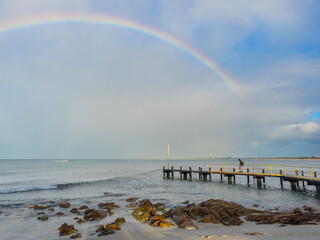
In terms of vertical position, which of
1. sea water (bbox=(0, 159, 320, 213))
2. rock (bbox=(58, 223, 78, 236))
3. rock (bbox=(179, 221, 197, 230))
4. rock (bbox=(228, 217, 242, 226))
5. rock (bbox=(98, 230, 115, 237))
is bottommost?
sea water (bbox=(0, 159, 320, 213))

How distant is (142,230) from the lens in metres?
12.5

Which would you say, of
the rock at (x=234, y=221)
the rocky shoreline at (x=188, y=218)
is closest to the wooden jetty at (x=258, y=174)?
the rocky shoreline at (x=188, y=218)

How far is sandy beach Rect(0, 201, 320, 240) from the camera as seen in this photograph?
1003cm

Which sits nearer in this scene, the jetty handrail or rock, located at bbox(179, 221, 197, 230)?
rock, located at bbox(179, 221, 197, 230)

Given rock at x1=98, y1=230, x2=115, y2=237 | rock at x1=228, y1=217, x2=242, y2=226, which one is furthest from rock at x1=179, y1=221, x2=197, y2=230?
rock at x1=98, y1=230, x2=115, y2=237

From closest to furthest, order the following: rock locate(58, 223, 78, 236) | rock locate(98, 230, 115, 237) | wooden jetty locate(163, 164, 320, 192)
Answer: rock locate(98, 230, 115, 237), rock locate(58, 223, 78, 236), wooden jetty locate(163, 164, 320, 192)

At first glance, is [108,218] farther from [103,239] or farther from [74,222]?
[103,239]

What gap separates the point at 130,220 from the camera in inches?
605

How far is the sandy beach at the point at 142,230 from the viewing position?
32.9ft

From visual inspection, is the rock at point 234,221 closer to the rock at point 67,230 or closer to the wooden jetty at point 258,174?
the rock at point 67,230

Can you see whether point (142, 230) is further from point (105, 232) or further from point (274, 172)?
point (274, 172)

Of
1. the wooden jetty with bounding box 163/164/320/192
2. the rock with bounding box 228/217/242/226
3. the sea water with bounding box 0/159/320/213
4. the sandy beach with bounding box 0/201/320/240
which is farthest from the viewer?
the wooden jetty with bounding box 163/164/320/192

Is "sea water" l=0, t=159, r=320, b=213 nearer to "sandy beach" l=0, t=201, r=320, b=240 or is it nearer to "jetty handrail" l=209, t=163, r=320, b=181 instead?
"jetty handrail" l=209, t=163, r=320, b=181

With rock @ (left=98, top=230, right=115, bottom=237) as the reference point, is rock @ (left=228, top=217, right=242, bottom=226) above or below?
above
